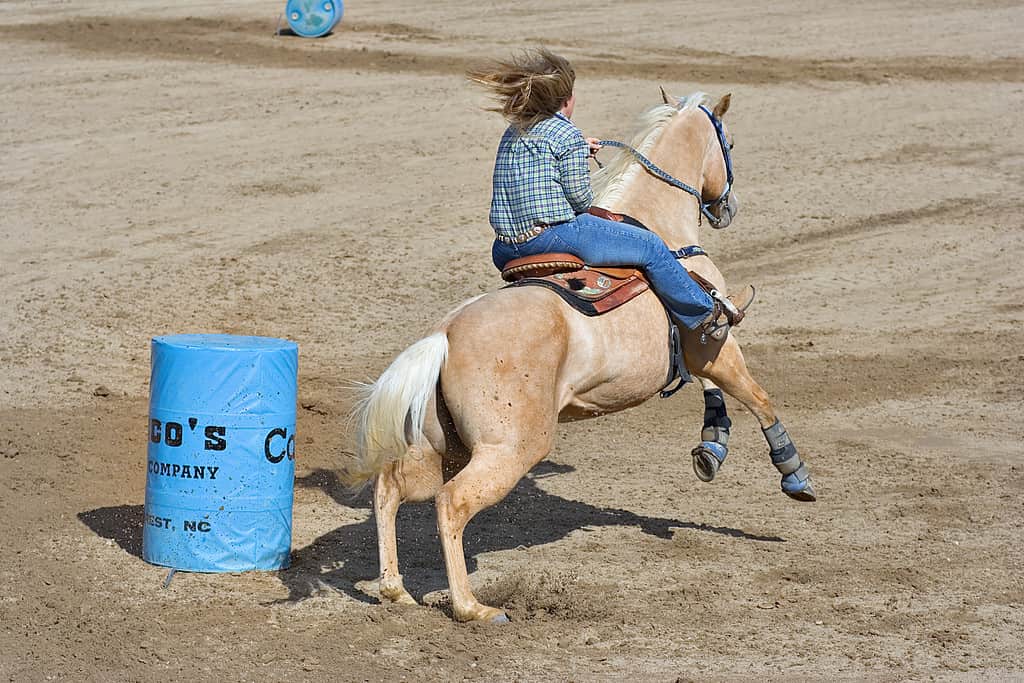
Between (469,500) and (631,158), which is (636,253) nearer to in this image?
(631,158)

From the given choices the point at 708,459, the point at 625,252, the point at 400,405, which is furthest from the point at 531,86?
the point at 708,459

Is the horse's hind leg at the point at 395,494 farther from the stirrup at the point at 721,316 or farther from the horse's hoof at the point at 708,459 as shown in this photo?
the horse's hoof at the point at 708,459

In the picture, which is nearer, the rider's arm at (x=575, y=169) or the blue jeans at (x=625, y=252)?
the rider's arm at (x=575, y=169)

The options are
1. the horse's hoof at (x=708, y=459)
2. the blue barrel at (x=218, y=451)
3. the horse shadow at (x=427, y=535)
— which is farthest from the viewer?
the horse's hoof at (x=708, y=459)

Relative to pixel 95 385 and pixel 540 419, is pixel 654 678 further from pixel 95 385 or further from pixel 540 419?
pixel 95 385

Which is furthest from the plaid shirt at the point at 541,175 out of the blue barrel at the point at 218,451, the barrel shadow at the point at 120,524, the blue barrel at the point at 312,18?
the blue barrel at the point at 312,18

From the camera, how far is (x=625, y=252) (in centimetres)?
645

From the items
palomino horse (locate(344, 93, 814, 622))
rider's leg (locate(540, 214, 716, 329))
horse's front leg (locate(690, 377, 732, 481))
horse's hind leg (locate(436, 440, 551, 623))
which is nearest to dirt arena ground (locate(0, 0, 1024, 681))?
horse's hind leg (locate(436, 440, 551, 623))

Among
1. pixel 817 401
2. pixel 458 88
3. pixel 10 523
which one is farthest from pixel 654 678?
pixel 458 88

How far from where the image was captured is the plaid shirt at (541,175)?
6.19m

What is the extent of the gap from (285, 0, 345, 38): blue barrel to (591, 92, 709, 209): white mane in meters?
14.7

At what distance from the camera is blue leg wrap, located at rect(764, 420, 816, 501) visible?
24.2 feet

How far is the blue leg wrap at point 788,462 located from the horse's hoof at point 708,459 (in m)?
0.33

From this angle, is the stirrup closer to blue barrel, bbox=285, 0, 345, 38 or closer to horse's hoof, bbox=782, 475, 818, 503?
horse's hoof, bbox=782, 475, 818, 503
